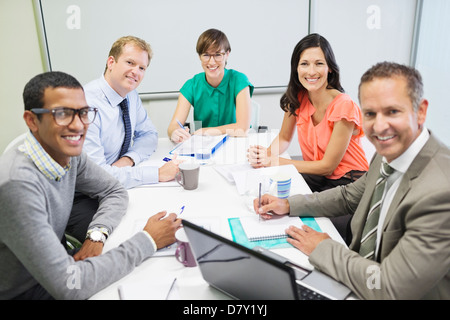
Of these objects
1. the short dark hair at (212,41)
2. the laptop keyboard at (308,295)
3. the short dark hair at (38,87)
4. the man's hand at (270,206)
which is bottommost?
the laptop keyboard at (308,295)

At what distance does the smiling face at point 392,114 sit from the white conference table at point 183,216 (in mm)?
368

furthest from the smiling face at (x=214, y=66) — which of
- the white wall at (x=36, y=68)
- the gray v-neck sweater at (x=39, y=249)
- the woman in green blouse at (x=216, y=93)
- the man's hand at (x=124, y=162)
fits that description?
the gray v-neck sweater at (x=39, y=249)

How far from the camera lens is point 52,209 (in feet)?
3.93

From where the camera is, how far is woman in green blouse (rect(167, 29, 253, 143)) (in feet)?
8.17

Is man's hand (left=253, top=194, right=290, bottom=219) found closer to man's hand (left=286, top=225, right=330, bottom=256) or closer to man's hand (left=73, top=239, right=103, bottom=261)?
man's hand (left=286, top=225, right=330, bottom=256)

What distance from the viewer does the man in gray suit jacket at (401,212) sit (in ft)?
2.89

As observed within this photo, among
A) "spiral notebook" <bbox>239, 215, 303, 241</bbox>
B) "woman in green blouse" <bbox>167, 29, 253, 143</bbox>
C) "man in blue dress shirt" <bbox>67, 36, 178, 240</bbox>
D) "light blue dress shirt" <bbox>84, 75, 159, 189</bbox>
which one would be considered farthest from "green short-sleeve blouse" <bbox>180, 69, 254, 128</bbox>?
"spiral notebook" <bbox>239, 215, 303, 241</bbox>

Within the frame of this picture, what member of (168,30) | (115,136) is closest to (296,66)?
(115,136)

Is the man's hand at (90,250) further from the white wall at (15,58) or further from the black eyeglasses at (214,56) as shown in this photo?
the white wall at (15,58)

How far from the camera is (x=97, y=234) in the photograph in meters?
1.24

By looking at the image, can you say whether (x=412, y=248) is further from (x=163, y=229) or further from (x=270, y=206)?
(x=163, y=229)
